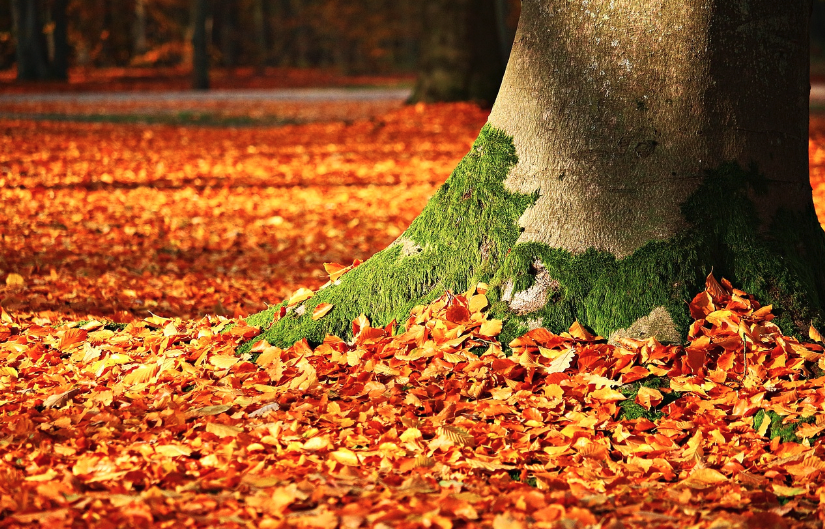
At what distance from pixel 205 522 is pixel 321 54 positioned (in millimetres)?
45055

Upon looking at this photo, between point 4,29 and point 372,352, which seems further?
point 4,29

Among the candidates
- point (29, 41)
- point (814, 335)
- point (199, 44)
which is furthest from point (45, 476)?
point (29, 41)

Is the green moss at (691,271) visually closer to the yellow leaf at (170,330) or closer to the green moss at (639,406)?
the green moss at (639,406)

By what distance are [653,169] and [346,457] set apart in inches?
65.3

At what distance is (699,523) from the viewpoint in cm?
249

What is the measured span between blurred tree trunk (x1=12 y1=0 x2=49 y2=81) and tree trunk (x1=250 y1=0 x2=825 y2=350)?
27036 mm

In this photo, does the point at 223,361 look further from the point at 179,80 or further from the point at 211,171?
the point at 179,80

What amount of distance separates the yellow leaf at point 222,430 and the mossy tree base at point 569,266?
0.79m

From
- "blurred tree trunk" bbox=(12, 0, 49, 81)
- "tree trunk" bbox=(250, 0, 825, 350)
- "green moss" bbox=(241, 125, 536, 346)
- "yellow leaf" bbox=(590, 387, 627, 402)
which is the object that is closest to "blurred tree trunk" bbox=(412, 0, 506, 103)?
"green moss" bbox=(241, 125, 536, 346)

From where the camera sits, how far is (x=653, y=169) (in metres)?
3.45

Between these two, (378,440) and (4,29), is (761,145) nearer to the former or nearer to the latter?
(378,440)

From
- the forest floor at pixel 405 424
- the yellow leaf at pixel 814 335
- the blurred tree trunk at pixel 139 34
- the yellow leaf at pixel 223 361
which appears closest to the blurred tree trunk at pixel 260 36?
the blurred tree trunk at pixel 139 34

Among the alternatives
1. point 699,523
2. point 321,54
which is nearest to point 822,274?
point 699,523

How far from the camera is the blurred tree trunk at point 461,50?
50.4 feet
